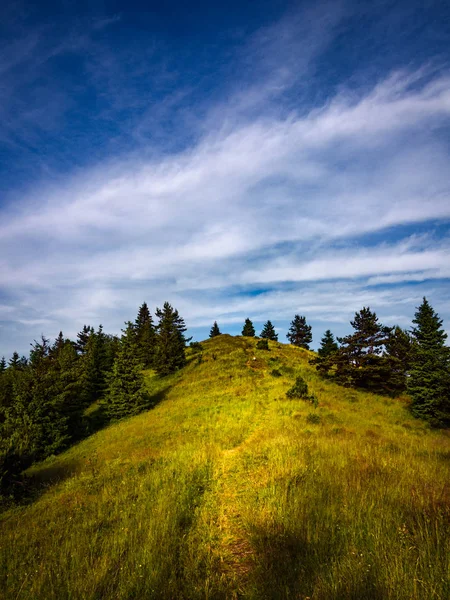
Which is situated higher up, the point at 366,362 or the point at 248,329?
the point at 248,329

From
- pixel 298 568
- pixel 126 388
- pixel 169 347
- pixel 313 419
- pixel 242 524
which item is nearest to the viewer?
pixel 298 568

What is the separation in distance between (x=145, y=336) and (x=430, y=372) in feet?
142

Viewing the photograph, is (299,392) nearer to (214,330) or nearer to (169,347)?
(169,347)

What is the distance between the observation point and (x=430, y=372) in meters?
20.1

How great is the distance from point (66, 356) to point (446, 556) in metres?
42.0

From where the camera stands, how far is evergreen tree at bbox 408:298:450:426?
19172 millimetres

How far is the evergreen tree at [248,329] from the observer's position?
66625 mm

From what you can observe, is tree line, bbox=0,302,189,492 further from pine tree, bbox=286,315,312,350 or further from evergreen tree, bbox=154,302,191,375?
pine tree, bbox=286,315,312,350

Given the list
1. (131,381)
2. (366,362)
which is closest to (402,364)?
(366,362)

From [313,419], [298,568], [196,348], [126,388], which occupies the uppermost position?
[196,348]

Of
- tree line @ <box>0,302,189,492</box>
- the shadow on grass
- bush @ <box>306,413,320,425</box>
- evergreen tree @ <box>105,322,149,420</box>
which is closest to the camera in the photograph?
the shadow on grass

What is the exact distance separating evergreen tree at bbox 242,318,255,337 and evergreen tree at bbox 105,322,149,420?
42.3 m

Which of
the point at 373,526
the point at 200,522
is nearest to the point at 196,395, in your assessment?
the point at 200,522

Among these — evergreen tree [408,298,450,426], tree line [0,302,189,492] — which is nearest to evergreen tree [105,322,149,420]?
tree line [0,302,189,492]
